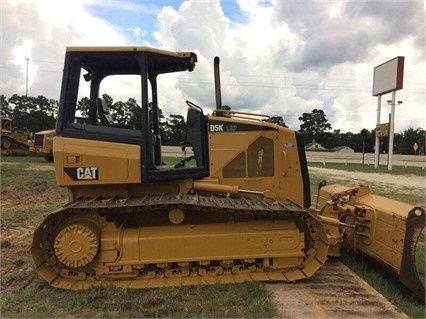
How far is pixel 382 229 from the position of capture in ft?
17.8

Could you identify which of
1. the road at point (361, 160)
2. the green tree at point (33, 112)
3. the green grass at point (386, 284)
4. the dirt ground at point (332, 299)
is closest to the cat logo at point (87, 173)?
the dirt ground at point (332, 299)

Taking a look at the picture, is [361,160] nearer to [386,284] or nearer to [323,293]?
[386,284]

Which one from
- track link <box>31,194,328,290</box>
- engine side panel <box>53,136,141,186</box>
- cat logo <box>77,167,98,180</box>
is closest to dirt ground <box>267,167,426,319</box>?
track link <box>31,194,328,290</box>

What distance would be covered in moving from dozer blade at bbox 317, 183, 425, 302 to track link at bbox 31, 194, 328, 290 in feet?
2.86

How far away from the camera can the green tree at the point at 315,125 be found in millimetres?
101875

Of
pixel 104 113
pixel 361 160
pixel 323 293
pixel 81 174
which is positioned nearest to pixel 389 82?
pixel 361 160

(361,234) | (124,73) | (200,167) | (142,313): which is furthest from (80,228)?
(361,234)

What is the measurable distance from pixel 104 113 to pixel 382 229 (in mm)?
4200

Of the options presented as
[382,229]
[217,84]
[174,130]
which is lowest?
[382,229]

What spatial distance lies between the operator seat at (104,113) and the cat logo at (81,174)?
79 cm

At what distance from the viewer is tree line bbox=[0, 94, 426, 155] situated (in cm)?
578

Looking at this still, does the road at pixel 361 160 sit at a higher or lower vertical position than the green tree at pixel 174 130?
lower

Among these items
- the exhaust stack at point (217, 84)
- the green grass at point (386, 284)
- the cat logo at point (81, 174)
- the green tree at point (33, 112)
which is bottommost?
the green grass at point (386, 284)

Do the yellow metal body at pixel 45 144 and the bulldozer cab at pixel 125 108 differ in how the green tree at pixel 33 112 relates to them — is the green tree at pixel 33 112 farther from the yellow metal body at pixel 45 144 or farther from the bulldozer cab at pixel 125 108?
the bulldozer cab at pixel 125 108
